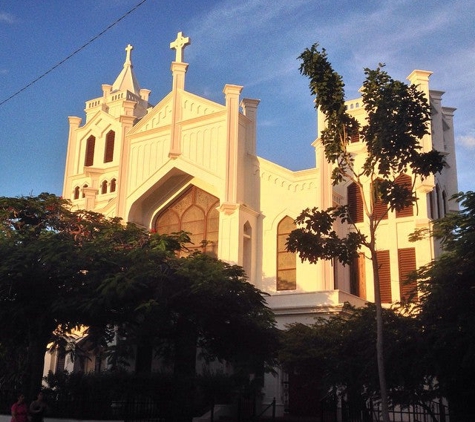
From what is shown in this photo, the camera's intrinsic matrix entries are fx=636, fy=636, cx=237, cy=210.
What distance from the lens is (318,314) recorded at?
21.8 m

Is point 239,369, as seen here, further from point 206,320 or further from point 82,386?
point 82,386

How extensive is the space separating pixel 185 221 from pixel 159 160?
9.41ft

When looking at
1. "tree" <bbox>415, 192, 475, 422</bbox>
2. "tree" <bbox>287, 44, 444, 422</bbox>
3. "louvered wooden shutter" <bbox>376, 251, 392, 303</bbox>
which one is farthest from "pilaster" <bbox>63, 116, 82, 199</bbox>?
"tree" <bbox>287, 44, 444, 422</bbox>

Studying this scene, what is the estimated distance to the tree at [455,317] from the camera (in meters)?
13.7

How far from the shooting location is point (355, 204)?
1009 inches

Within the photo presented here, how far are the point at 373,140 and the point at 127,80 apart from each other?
3029 cm

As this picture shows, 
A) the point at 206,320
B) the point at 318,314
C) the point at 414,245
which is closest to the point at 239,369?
the point at 206,320

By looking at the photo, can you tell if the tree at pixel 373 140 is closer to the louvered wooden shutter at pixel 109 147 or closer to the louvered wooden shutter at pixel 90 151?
the louvered wooden shutter at pixel 109 147

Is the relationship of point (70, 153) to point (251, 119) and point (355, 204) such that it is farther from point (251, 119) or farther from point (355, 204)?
point (355, 204)

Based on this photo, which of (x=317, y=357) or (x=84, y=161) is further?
(x=84, y=161)

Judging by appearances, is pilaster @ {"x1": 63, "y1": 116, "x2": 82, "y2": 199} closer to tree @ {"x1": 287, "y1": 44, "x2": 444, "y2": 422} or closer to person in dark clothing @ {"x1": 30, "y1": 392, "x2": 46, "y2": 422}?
person in dark clothing @ {"x1": 30, "y1": 392, "x2": 46, "y2": 422}

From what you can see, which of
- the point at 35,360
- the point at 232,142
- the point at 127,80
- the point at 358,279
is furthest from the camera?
the point at 127,80

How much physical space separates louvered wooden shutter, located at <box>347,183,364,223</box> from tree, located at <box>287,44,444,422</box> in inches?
481

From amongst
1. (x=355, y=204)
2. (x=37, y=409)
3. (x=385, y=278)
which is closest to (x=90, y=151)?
(x=355, y=204)
